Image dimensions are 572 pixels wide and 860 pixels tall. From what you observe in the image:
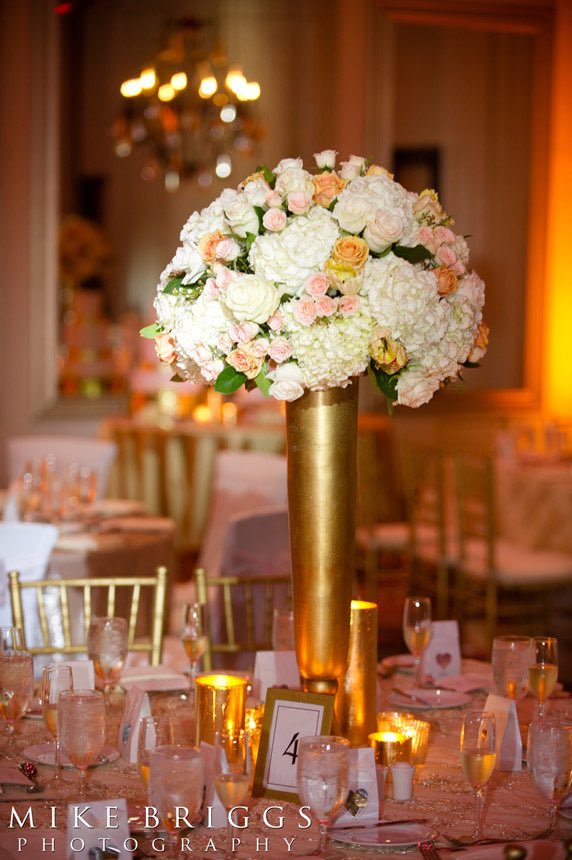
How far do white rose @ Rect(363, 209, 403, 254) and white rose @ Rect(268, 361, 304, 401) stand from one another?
220 mm

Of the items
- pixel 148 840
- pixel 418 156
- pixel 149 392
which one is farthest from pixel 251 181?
pixel 418 156

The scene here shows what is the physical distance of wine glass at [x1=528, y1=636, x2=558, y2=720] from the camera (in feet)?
7.04

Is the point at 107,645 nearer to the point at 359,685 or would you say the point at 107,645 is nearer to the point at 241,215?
the point at 359,685

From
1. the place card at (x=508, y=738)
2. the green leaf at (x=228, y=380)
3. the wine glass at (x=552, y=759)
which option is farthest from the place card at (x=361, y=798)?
the green leaf at (x=228, y=380)

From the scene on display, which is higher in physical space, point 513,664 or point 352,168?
point 352,168

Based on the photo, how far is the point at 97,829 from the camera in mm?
1535

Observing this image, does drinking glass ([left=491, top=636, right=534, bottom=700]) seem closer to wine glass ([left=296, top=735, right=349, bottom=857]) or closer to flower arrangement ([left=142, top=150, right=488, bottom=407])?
flower arrangement ([left=142, top=150, right=488, bottom=407])

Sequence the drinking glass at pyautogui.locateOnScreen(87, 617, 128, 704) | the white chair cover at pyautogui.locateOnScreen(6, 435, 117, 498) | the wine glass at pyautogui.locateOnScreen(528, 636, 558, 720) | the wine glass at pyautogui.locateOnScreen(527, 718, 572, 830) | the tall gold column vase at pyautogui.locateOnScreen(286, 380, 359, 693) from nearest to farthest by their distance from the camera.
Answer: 1. the wine glass at pyautogui.locateOnScreen(527, 718, 572, 830)
2. the tall gold column vase at pyautogui.locateOnScreen(286, 380, 359, 693)
3. the wine glass at pyautogui.locateOnScreen(528, 636, 558, 720)
4. the drinking glass at pyautogui.locateOnScreen(87, 617, 128, 704)
5. the white chair cover at pyautogui.locateOnScreen(6, 435, 117, 498)

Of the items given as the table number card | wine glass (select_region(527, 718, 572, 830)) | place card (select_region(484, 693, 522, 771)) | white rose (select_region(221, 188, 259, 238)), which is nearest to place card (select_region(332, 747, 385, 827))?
the table number card

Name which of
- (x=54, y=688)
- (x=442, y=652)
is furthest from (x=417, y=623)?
(x=54, y=688)

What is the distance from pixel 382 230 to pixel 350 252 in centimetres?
6

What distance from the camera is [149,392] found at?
8.77 m

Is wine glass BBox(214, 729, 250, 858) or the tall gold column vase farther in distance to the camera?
the tall gold column vase

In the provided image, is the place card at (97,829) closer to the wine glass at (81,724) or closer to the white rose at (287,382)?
the wine glass at (81,724)
